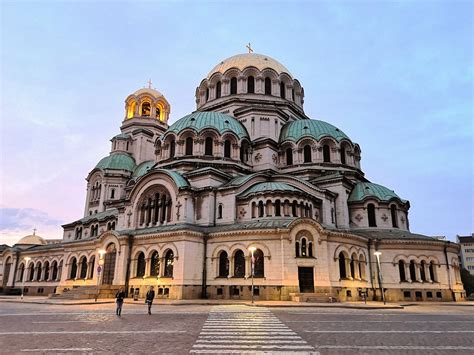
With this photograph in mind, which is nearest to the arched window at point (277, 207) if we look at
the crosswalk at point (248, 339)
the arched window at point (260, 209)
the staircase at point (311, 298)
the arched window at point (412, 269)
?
the arched window at point (260, 209)

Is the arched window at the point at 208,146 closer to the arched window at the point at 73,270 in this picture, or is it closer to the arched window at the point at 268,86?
the arched window at the point at 268,86

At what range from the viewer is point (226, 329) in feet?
45.2

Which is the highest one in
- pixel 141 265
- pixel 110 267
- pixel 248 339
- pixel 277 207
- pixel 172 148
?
pixel 172 148

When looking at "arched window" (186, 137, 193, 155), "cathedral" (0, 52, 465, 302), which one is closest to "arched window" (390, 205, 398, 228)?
"cathedral" (0, 52, 465, 302)

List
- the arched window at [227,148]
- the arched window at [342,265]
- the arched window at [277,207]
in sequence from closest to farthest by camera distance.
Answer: the arched window at [342,265] → the arched window at [277,207] → the arched window at [227,148]

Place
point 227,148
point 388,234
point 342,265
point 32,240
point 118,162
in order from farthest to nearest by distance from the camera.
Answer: point 32,240
point 118,162
point 227,148
point 388,234
point 342,265

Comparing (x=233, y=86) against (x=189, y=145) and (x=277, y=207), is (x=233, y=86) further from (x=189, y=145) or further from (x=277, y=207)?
(x=277, y=207)

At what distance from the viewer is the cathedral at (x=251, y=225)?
1248 inches

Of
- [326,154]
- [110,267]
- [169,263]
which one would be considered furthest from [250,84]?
[110,267]

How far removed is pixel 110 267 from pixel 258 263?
1540cm

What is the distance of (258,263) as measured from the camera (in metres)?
32.0

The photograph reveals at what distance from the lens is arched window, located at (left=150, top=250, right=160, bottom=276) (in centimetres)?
3450

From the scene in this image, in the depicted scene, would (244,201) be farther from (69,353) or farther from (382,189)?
(69,353)

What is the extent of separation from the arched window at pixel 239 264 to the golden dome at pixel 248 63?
2754 centimetres
